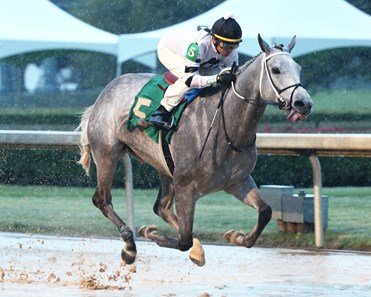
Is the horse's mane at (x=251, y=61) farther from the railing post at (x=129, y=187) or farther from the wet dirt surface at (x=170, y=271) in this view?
the railing post at (x=129, y=187)

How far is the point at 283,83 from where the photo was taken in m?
8.09

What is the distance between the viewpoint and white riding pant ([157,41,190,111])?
29.0 feet

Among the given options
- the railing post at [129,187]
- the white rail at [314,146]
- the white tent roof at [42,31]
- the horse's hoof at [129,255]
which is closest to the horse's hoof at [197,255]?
the horse's hoof at [129,255]

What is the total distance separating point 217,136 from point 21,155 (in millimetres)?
8467

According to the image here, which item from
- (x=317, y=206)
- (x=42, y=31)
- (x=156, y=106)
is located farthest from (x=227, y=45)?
(x=42, y=31)

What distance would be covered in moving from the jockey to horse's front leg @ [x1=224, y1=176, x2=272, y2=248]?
25.4 inches

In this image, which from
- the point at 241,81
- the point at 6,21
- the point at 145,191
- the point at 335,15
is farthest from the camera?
the point at 6,21

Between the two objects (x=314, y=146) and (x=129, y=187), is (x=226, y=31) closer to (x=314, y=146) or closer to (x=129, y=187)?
(x=314, y=146)

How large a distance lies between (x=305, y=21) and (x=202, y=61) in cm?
1071

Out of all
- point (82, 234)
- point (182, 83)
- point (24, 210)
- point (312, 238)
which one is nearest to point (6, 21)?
point (24, 210)

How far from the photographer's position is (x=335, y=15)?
19.5 metres

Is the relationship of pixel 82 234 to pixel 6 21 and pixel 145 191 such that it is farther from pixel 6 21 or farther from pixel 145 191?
pixel 6 21

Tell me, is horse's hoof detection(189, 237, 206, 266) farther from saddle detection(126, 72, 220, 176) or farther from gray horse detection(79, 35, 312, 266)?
saddle detection(126, 72, 220, 176)

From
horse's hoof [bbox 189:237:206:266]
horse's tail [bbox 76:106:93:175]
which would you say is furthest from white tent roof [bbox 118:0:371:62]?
horse's hoof [bbox 189:237:206:266]
